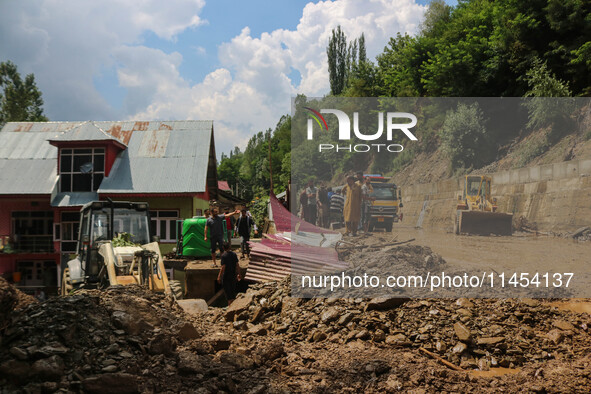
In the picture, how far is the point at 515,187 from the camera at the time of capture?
31.1 feet

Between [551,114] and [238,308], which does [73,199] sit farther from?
[551,114]

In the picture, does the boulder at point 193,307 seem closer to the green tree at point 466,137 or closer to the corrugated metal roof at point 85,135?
the green tree at point 466,137

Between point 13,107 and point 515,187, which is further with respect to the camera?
point 13,107

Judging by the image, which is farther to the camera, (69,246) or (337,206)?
(69,246)

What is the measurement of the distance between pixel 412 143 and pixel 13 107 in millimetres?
44402

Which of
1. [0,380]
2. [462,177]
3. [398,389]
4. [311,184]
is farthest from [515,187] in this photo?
[0,380]

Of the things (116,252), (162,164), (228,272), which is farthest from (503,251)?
(162,164)

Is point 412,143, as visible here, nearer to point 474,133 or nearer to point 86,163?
point 474,133

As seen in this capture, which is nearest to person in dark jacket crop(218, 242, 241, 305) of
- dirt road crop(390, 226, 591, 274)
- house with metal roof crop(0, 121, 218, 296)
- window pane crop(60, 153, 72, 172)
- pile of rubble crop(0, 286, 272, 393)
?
dirt road crop(390, 226, 591, 274)

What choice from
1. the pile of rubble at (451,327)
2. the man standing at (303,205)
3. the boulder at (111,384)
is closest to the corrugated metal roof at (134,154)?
the man standing at (303,205)

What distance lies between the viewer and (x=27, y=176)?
20656 mm

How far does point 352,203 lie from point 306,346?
9.64ft

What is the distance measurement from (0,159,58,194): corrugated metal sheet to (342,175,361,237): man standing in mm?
16779

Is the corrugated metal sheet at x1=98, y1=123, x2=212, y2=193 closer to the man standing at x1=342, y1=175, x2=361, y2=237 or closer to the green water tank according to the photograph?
the green water tank
